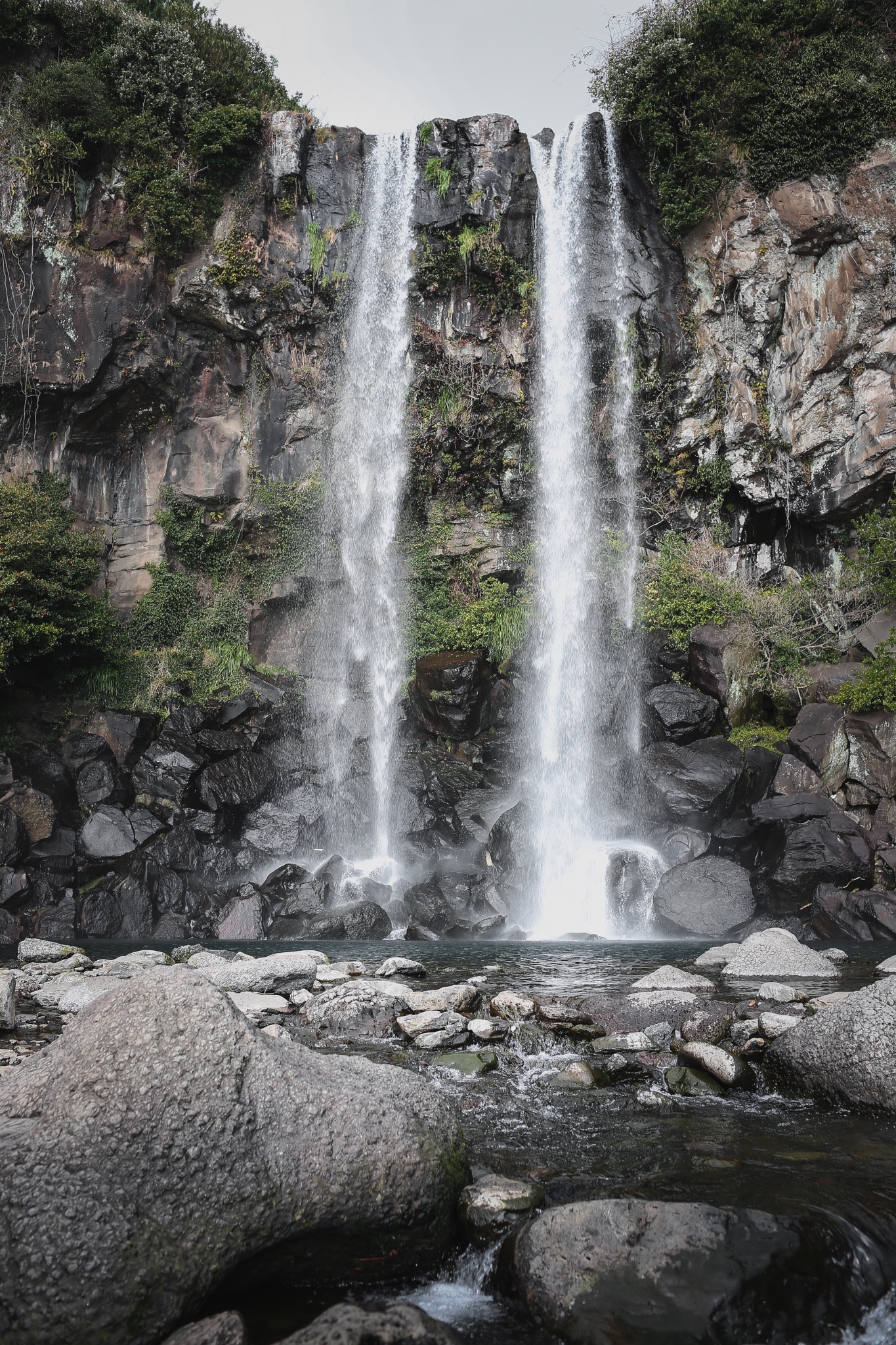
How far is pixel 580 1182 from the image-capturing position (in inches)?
153

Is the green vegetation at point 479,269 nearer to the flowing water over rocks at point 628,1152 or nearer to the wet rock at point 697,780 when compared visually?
the wet rock at point 697,780

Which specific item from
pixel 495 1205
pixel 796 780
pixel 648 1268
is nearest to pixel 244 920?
pixel 796 780

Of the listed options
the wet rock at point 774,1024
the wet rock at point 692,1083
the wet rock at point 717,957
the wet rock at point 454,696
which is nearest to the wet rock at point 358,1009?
the wet rock at point 692,1083

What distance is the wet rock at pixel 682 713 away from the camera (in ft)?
60.1

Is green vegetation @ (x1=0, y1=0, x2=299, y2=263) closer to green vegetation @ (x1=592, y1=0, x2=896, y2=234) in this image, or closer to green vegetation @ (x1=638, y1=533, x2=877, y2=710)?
green vegetation @ (x1=592, y1=0, x2=896, y2=234)

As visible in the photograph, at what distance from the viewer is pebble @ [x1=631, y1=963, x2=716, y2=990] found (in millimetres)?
8008

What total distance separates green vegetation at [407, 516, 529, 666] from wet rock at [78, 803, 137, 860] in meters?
9.50

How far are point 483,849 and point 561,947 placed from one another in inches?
193

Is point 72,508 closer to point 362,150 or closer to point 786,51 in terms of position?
point 362,150

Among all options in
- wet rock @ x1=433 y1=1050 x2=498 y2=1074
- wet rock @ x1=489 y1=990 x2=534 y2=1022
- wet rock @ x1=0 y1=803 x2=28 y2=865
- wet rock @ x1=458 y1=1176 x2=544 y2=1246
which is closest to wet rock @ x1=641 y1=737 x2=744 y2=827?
wet rock @ x1=489 y1=990 x2=534 y2=1022

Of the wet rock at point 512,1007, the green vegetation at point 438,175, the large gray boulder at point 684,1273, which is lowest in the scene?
the wet rock at point 512,1007

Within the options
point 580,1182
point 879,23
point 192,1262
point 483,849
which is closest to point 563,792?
point 483,849

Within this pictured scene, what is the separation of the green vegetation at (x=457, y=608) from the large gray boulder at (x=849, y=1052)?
→ 1727cm

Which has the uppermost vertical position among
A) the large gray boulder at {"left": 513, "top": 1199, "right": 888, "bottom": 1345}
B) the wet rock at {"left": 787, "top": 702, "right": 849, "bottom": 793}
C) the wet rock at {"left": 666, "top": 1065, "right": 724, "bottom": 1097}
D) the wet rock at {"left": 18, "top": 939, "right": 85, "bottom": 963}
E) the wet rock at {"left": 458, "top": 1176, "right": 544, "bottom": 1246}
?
the wet rock at {"left": 787, "top": 702, "right": 849, "bottom": 793}
